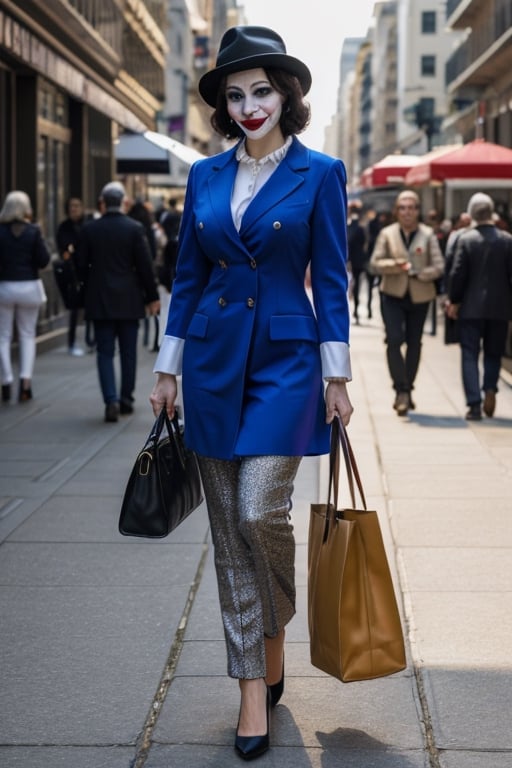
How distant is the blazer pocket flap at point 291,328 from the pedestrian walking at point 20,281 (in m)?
9.40

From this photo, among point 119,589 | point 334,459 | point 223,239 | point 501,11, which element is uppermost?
point 501,11

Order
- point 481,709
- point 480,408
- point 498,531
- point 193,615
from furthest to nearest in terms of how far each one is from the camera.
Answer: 1. point 480,408
2. point 498,531
3. point 193,615
4. point 481,709

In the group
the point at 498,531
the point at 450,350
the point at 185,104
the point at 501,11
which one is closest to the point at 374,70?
the point at 185,104

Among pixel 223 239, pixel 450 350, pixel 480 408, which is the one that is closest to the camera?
pixel 223 239

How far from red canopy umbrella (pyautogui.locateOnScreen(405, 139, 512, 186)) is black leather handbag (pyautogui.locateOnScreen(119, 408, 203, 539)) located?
16189mm

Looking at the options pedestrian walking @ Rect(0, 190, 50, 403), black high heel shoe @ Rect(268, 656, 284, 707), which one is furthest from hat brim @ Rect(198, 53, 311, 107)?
pedestrian walking @ Rect(0, 190, 50, 403)

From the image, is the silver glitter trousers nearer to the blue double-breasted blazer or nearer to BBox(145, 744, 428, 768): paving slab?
the blue double-breasted blazer

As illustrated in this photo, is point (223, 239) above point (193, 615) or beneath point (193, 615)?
above

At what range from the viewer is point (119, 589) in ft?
20.7

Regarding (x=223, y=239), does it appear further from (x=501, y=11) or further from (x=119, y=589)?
(x=501, y=11)

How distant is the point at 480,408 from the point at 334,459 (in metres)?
8.22

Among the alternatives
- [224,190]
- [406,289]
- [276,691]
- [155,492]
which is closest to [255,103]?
[224,190]

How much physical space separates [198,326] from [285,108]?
27.0 inches

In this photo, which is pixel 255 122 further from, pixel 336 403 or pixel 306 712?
pixel 306 712
